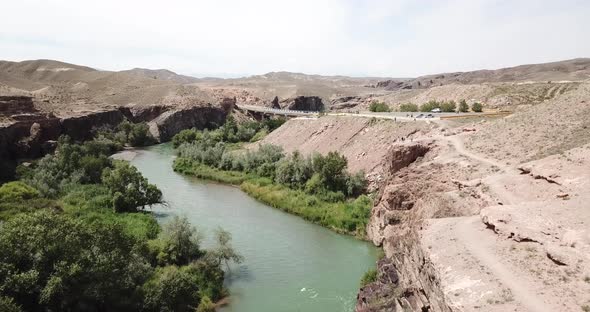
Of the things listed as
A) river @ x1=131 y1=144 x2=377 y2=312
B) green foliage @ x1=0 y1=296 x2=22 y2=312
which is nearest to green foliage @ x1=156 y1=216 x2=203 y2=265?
river @ x1=131 y1=144 x2=377 y2=312

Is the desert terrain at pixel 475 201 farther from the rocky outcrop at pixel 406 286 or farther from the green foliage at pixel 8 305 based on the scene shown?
the green foliage at pixel 8 305

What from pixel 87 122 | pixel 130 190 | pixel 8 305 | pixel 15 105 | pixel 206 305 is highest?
pixel 15 105

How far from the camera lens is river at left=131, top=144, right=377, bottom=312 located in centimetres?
2298

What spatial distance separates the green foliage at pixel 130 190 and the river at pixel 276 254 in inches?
67.1

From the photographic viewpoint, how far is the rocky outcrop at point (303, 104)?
115 meters

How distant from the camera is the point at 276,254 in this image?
28.7 meters

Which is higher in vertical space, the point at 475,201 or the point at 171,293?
the point at 475,201

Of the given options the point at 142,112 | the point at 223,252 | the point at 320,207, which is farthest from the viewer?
the point at 142,112

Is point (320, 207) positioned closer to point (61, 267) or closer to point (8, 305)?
point (61, 267)

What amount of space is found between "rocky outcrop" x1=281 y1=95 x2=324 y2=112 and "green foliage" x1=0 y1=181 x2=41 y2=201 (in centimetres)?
8277

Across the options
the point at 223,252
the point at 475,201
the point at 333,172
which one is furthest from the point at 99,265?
the point at 333,172

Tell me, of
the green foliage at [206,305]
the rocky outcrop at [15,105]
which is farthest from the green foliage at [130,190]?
the rocky outcrop at [15,105]

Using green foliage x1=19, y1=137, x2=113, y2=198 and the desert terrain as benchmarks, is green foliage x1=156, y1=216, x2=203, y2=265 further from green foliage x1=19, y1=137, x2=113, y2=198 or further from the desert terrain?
green foliage x1=19, y1=137, x2=113, y2=198

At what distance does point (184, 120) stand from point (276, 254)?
6344 cm
